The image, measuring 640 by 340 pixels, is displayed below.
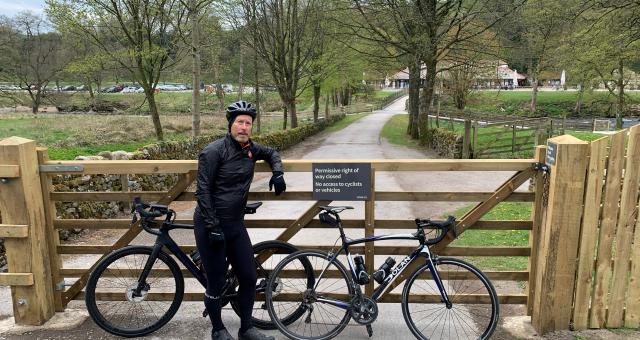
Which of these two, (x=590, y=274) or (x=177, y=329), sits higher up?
A: (x=590, y=274)

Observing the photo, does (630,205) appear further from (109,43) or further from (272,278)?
(109,43)

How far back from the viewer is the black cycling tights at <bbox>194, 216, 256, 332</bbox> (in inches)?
140

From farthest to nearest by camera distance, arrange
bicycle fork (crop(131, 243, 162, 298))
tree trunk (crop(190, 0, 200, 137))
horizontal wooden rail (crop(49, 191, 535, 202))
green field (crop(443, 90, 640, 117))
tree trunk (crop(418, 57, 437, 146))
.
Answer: green field (crop(443, 90, 640, 117)), tree trunk (crop(418, 57, 437, 146)), tree trunk (crop(190, 0, 200, 137)), horizontal wooden rail (crop(49, 191, 535, 202)), bicycle fork (crop(131, 243, 162, 298))

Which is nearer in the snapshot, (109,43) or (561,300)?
(561,300)

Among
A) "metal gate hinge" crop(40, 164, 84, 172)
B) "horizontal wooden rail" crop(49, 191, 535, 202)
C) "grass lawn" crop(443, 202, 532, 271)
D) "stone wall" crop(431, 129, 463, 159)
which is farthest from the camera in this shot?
"stone wall" crop(431, 129, 463, 159)

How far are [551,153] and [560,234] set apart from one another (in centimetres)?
67

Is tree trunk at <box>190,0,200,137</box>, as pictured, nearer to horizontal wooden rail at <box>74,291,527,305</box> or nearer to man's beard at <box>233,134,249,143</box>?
horizontal wooden rail at <box>74,291,527,305</box>

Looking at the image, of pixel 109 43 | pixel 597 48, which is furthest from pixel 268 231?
pixel 597 48

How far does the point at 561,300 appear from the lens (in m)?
3.96

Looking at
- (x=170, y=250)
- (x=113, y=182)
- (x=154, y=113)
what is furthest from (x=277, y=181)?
(x=154, y=113)

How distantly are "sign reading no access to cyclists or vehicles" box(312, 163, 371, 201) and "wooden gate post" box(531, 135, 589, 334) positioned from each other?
1.52 m

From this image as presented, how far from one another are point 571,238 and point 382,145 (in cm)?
2083

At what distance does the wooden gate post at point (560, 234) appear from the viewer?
12.4 feet

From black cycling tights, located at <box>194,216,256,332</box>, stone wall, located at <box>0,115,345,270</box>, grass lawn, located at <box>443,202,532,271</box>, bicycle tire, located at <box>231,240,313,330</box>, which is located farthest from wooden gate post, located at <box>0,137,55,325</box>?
grass lawn, located at <box>443,202,532,271</box>
